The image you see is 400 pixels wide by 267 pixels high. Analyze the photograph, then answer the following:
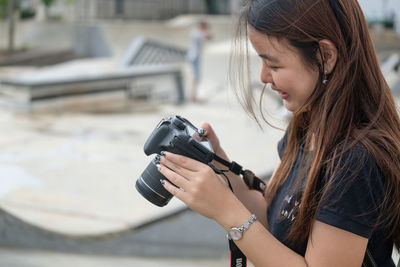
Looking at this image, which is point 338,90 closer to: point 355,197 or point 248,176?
point 355,197

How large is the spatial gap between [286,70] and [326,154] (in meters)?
0.23

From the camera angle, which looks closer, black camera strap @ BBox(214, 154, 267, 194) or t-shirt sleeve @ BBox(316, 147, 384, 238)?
t-shirt sleeve @ BBox(316, 147, 384, 238)

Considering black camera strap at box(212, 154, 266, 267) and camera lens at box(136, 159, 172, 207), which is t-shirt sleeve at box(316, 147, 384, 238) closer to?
black camera strap at box(212, 154, 266, 267)

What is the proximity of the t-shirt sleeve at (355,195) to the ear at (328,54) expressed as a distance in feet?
0.76

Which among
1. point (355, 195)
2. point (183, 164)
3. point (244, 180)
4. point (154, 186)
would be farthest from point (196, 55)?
point (355, 195)

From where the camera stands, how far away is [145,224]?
4.01 metres

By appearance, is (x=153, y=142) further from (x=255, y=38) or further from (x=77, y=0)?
(x=77, y=0)

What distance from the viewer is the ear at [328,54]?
1344mm

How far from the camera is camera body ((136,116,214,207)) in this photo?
1.41 meters

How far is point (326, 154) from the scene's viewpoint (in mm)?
1329

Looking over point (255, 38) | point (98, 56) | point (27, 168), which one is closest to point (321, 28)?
point (255, 38)

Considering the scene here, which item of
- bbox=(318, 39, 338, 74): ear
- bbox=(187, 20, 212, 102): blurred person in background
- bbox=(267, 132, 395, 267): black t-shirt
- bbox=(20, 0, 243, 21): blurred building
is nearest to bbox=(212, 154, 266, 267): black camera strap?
bbox=(267, 132, 395, 267): black t-shirt

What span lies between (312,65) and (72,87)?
8784 mm

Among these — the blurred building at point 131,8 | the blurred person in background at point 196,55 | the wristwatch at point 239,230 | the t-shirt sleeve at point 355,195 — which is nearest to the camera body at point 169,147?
the wristwatch at point 239,230
